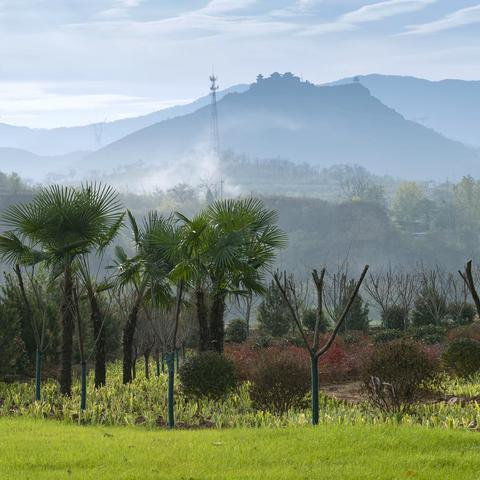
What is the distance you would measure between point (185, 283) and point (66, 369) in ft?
11.9

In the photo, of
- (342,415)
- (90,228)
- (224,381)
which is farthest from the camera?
(90,228)

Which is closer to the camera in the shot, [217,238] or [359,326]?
[217,238]

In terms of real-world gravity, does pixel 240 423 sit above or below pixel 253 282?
below

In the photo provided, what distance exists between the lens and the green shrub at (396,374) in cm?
1414

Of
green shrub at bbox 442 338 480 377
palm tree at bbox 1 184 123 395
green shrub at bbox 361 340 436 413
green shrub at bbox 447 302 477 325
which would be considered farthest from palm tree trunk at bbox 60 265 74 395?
green shrub at bbox 447 302 477 325

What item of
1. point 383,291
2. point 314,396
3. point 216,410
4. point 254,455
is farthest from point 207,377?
point 383,291

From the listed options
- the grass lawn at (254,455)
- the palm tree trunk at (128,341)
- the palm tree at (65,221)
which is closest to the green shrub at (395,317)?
the palm tree trunk at (128,341)

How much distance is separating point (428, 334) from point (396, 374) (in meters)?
20.8

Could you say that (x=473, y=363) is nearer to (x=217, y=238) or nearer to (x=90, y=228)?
(x=217, y=238)

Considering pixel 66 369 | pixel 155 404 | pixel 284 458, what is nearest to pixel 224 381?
pixel 155 404

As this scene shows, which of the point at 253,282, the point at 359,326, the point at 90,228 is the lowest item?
the point at 359,326

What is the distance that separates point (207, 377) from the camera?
16719 mm

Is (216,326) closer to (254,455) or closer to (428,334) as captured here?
(254,455)

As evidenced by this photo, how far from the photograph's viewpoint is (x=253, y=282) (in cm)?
2048
